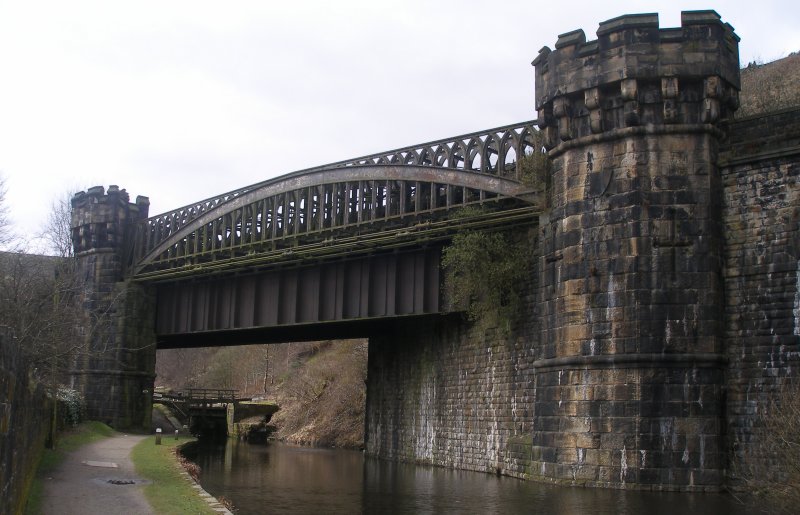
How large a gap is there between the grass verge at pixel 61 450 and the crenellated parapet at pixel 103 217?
31.9 ft

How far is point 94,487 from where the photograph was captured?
20.9 metres

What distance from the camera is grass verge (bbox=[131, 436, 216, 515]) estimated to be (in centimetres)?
1761

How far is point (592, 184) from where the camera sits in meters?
24.4

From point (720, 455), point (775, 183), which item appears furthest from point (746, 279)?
point (720, 455)

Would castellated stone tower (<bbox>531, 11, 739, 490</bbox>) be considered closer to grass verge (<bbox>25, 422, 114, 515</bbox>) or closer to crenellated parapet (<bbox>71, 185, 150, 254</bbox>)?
grass verge (<bbox>25, 422, 114, 515</bbox>)

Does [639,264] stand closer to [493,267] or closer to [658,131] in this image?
[658,131]

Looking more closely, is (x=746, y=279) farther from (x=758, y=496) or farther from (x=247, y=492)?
(x=247, y=492)

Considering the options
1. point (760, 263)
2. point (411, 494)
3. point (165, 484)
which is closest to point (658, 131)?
point (760, 263)

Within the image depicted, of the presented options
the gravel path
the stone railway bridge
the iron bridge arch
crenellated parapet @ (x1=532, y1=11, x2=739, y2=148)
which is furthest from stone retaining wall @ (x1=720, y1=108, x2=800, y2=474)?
the gravel path

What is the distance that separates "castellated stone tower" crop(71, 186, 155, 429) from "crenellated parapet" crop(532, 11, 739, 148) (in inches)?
1139

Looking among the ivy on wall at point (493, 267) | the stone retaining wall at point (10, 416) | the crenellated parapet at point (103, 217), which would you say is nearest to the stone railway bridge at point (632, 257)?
the ivy on wall at point (493, 267)

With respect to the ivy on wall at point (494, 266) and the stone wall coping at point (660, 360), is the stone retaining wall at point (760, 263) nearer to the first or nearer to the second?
the stone wall coping at point (660, 360)

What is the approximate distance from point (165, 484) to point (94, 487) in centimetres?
172

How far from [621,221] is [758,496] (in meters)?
7.58
